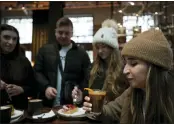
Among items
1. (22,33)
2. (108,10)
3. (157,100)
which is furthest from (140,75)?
(22,33)

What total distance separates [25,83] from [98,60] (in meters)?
0.72

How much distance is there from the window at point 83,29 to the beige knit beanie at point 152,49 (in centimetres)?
546

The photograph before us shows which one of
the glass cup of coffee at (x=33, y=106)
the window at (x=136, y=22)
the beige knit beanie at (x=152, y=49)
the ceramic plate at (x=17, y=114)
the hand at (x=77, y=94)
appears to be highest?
the window at (x=136, y=22)

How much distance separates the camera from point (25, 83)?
1970 millimetres

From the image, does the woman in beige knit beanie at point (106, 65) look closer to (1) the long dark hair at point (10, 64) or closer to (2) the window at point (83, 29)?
(1) the long dark hair at point (10, 64)

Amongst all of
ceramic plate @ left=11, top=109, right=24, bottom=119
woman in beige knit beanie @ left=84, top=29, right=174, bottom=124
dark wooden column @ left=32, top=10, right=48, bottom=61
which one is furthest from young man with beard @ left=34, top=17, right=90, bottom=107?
dark wooden column @ left=32, top=10, right=48, bottom=61

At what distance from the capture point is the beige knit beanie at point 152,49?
110cm

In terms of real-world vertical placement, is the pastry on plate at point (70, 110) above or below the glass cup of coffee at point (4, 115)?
below

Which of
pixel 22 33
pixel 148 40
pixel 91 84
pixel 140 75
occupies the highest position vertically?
pixel 22 33

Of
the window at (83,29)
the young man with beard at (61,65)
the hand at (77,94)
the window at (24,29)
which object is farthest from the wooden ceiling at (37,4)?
the hand at (77,94)

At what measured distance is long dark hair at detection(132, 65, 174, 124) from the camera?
1.11m

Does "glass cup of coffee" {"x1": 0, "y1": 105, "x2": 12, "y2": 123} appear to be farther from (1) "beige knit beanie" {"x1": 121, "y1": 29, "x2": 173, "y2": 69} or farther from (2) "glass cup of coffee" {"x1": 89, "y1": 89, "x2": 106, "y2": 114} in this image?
(1) "beige knit beanie" {"x1": 121, "y1": 29, "x2": 173, "y2": 69}

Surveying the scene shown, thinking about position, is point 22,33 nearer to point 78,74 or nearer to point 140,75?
point 78,74

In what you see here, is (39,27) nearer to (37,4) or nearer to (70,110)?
(37,4)
